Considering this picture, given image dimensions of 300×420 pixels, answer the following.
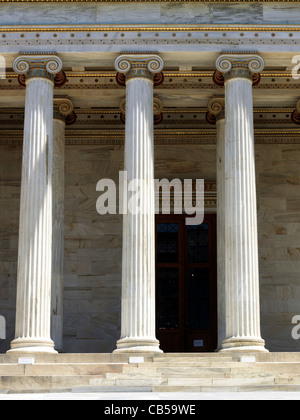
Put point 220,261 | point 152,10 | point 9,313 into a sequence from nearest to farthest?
point 152,10
point 220,261
point 9,313

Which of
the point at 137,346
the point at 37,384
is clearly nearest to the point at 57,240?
the point at 137,346

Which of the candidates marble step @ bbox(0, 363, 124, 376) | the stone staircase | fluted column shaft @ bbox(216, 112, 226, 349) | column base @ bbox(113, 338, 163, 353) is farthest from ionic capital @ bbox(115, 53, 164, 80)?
marble step @ bbox(0, 363, 124, 376)

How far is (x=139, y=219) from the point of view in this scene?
38.2m

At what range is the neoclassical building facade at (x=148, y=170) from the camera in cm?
3800

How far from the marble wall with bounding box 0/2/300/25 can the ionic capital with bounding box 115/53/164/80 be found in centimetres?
164

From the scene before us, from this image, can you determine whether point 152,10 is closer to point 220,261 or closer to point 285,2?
point 285,2

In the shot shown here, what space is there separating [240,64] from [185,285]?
45.6 ft

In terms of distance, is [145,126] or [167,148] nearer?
[145,126]

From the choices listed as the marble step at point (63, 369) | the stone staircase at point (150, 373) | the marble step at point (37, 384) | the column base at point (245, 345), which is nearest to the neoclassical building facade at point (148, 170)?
the column base at point (245, 345)

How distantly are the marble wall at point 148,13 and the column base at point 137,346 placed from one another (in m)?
14.5

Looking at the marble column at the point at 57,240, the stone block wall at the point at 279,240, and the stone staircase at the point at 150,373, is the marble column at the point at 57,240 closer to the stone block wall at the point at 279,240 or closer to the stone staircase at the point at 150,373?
the stone staircase at the point at 150,373

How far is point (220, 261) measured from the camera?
43.6 meters

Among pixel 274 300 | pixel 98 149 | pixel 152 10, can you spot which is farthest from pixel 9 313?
pixel 152 10
